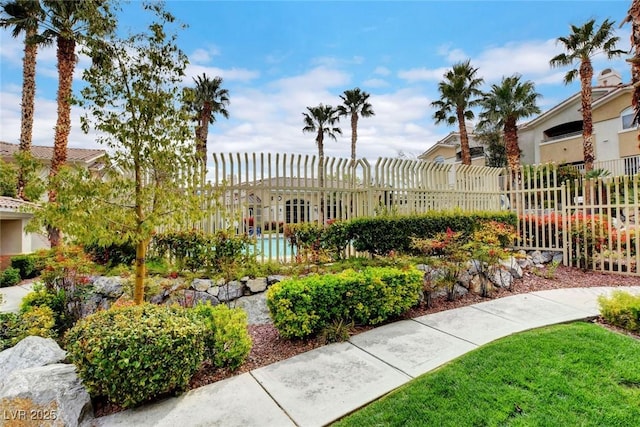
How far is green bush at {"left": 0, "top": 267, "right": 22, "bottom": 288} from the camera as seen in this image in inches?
376

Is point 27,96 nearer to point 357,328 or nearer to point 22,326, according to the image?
point 22,326

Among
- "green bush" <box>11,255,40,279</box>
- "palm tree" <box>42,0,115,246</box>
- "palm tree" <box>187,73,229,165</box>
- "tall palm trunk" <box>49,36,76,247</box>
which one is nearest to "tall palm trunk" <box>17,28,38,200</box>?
"palm tree" <box>42,0,115,246</box>

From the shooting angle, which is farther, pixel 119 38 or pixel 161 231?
pixel 161 231

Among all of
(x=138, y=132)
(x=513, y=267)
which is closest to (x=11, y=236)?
(x=138, y=132)

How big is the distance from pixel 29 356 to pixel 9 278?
29.3 ft

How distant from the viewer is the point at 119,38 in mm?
3742

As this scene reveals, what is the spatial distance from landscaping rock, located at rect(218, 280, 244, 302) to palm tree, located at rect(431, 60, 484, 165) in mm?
19983

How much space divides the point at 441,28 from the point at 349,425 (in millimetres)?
9525

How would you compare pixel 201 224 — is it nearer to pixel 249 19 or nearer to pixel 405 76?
pixel 249 19

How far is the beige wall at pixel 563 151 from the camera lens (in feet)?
69.7

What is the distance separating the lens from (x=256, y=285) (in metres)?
5.84

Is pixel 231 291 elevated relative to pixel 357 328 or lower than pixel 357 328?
elevated

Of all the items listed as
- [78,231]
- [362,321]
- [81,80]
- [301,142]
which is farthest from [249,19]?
[301,142]

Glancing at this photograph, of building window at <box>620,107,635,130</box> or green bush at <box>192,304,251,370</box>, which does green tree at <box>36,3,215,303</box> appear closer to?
green bush at <box>192,304,251,370</box>
